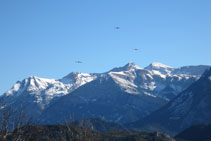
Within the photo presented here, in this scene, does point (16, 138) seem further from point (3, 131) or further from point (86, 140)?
point (86, 140)

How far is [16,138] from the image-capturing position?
2830 inches

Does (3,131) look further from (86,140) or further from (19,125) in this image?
(86,140)

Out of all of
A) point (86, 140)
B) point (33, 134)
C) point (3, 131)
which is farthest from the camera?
point (86, 140)

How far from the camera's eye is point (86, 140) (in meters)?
111

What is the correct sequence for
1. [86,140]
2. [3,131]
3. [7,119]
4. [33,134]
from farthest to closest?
1. [86,140]
2. [33,134]
3. [7,119]
4. [3,131]

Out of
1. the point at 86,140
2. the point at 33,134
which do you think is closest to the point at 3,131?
the point at 33,134

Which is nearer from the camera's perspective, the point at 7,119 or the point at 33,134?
the point at 7,119

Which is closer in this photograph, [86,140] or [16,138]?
[16,138]

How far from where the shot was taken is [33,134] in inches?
3246

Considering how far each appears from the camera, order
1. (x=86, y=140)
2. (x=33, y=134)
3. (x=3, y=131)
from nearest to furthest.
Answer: (x=3, y=131) → (x=33, y=134) → (x=86, y=140)

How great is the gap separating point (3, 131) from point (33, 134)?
12117mm

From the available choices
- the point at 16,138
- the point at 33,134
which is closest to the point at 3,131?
the point at 16,138

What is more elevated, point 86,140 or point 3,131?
point 3,131

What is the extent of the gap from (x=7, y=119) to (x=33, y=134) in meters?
8.52
